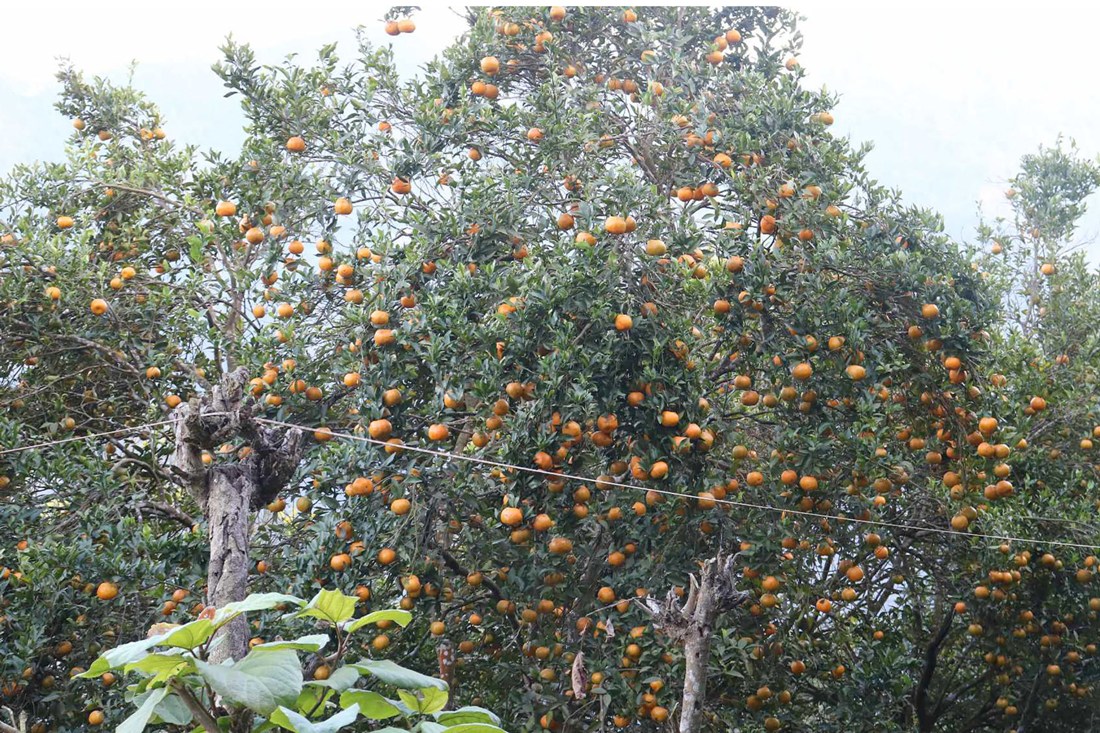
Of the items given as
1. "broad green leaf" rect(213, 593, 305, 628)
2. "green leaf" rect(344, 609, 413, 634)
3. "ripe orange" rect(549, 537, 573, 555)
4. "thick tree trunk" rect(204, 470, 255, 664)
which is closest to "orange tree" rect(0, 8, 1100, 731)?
"ripe orange" rect(549, 537, 573, 555)

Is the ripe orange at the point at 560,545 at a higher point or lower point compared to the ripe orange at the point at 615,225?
lower

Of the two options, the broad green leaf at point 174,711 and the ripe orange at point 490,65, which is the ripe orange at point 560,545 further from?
the broad green leaf at point 174,711

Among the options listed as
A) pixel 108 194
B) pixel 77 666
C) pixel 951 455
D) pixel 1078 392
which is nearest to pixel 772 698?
pixel 951 455

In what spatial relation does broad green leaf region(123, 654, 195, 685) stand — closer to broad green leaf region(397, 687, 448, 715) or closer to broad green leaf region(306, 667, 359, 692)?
broad green leaf region(306, 667, 359, 692)

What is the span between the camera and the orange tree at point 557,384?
409 centimetres

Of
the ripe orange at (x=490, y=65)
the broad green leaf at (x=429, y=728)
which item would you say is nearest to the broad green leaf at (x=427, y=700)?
the broad green leaf at (x=429, y=728)

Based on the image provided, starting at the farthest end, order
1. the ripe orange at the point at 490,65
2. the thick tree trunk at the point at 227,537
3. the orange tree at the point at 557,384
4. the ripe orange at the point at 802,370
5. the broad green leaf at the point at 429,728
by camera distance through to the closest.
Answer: the ripe orange at the point at 490,65, the ripe orange at the point at 802,370, the orange tree at the point at 557,384, the thick tree trunk at the point at 227,537, the broad green leaf at the point at 429,728

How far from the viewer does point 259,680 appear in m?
1.29

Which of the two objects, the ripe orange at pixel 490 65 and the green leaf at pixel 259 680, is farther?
the ripe orange at pixel 490 65

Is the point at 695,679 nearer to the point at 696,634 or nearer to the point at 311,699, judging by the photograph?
the point at 696,634

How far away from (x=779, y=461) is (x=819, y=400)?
11.8 inches

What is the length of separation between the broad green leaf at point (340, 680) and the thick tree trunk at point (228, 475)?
114cm

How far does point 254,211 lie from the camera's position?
5.01 metres

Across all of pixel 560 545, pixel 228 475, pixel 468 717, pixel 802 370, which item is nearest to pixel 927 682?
pixel 802 370
